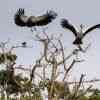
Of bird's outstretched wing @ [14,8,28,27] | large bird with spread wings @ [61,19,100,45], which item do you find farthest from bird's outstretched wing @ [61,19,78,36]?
bird's outstretched wing @ [14,8,28,27]

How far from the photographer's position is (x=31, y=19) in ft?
63.0

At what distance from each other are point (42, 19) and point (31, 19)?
0.67 metres

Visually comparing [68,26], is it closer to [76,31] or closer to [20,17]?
[76,31]

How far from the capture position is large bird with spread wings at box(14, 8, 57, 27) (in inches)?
728

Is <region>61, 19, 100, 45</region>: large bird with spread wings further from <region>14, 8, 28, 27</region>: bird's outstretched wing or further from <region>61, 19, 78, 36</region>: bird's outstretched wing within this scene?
<region>14, 8, 28, 27</region>: bird's outstretched wing

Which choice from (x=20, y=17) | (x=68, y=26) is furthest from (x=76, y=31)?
(x=20, y=17)

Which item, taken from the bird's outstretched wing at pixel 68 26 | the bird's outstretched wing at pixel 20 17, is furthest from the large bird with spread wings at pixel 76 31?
the bird's outstretched wing at pixel 20 17

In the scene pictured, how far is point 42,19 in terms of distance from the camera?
18844mm

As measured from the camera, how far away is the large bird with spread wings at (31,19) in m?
18.5

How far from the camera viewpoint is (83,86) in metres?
19.1

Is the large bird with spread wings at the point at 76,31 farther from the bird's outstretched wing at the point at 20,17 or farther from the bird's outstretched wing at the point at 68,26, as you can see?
the bird's outstretched wing at the point at 20,17

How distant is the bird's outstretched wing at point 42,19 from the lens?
1841cm

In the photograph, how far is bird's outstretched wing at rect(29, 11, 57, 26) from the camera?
18.4 metres

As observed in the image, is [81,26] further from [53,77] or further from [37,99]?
[37,99]
